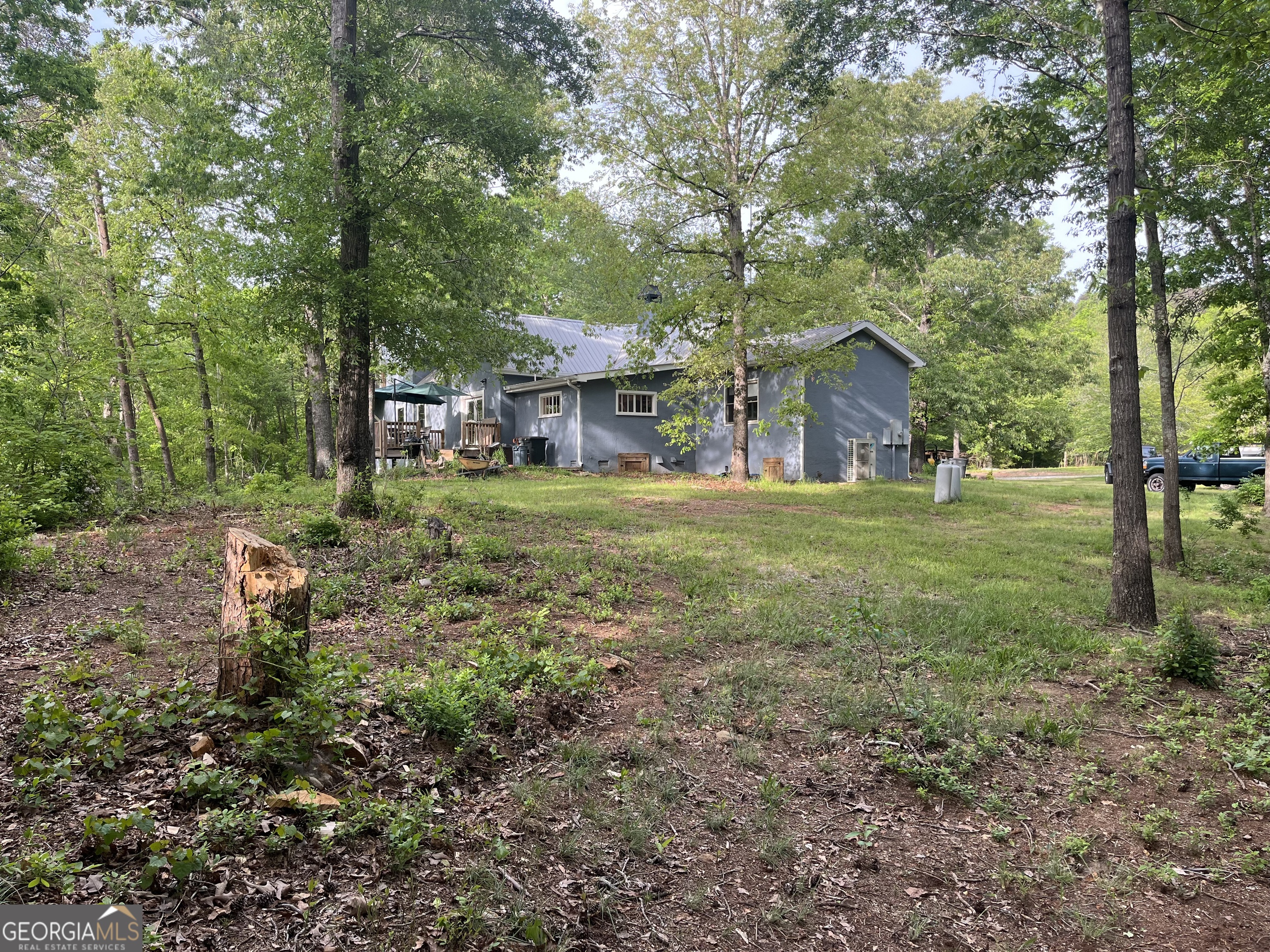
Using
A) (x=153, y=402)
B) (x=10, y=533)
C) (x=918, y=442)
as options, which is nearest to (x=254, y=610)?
(x=10, y=533)

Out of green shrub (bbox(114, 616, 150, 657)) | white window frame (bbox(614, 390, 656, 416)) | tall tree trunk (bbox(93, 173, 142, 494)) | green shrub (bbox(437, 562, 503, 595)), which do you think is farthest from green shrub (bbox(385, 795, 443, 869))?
white window frame (bbox(614, 390, 656, 416))

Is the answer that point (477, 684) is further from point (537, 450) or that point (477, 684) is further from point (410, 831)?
point (537, 450)

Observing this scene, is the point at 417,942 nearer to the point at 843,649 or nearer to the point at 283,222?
the point at 843,649

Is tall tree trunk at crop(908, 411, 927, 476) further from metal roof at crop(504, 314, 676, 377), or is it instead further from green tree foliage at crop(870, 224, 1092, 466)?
metal roof at crop(504, 314, 676, 377)

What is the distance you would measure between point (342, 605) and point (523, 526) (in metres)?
4.11

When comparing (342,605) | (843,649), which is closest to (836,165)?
(843,649)

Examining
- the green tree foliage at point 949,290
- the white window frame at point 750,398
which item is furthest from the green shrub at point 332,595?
the white window frame at point 750,398

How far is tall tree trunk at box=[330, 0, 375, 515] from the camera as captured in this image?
26.9ft

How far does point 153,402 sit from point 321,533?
9.97 metres

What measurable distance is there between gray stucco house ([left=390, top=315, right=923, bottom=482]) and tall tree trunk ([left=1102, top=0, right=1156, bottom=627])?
10.6 meters

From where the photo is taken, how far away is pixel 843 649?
17.4ft

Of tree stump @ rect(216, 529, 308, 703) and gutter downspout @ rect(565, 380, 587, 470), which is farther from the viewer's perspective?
gutter downspout @ rect(565, 380, 587, 470)

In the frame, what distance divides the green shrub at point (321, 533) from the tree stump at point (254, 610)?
162 inches

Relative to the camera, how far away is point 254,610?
3.14m
